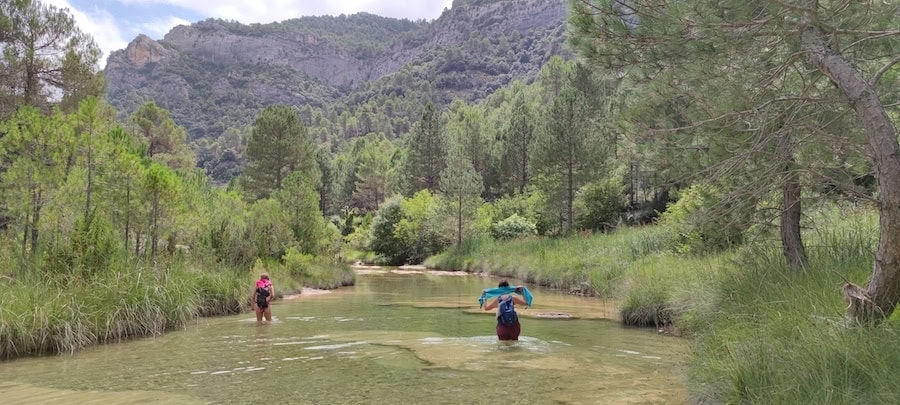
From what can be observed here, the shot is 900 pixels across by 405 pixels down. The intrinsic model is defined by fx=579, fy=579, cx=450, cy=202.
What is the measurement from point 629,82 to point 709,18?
6.26 feet

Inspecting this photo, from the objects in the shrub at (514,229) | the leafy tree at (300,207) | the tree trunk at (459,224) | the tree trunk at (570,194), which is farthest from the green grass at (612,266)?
the leafy tree at (300,207)

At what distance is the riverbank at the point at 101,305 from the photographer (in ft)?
28.3

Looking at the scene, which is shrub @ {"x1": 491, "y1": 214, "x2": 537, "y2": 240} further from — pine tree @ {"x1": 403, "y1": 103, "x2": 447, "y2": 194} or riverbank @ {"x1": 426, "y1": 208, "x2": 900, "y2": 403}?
pine tree @ {"x1": 403, "y1": 103, "x2": 447, "y2": 194}

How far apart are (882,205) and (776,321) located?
1.55m

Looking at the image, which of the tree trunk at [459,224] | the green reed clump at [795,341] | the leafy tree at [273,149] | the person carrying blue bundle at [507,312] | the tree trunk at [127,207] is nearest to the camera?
the green reed clump at [795,341]

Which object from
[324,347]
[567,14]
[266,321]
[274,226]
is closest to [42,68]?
[274,226]

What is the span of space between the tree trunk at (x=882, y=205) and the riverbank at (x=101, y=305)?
10230 mm

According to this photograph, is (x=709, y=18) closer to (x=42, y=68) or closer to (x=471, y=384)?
(x=471, y=384)

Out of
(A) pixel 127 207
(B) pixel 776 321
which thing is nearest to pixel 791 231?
(B) pixel 776 321

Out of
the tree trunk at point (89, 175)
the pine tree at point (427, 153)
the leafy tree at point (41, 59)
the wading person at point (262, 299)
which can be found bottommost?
the wading person at point (262, 299)

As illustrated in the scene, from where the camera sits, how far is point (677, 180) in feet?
20.8

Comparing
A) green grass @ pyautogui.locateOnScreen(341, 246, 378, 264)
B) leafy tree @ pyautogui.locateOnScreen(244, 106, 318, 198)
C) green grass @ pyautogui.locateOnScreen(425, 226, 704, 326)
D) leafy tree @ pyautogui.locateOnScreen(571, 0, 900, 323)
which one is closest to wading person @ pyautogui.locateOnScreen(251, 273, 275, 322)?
green grass @ pyautogui.locateOnScreen(425, 226, 704, 326)

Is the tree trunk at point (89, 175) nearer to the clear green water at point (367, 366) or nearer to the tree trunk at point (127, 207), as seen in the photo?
the tree trunk at point (127, 207)

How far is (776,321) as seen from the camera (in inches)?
214
